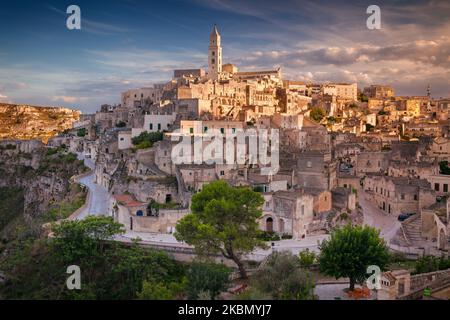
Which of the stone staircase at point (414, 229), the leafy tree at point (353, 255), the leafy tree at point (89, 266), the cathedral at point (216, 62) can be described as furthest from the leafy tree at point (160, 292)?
the cathedral at point (216, 62)

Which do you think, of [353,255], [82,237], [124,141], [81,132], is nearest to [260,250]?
[353,255]

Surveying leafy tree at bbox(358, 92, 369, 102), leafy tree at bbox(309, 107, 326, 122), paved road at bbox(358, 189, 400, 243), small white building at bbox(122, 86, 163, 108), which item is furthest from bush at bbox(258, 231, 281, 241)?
leafy tree at bbox(358, 92, 369, 102)

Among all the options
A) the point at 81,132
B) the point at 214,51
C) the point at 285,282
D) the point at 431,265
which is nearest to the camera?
the point at 285,282

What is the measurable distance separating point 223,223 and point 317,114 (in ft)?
131

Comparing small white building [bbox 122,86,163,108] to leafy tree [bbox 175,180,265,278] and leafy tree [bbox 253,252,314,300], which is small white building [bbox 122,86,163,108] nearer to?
leafy tree [bbox 175,180,265,278]

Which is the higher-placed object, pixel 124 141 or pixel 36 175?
pixel 124 141

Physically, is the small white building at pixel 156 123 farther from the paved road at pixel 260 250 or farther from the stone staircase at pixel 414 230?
the stone staircase at pixel 414 230

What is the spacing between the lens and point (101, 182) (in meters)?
47.8

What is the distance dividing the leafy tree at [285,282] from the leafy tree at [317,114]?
4305 cm

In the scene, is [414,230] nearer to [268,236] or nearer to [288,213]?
[288,213]

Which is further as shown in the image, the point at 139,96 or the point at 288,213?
the point at 139,96

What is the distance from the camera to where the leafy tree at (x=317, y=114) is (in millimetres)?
63447

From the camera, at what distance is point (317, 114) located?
64625 mm
